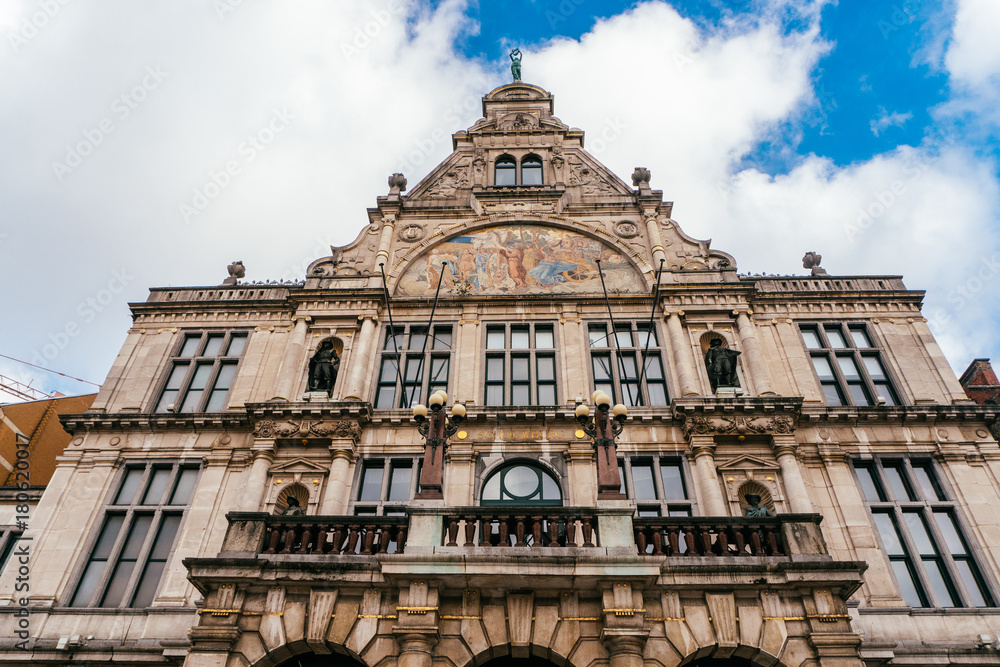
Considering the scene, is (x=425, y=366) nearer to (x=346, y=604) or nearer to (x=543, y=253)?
(x=543, y=253)

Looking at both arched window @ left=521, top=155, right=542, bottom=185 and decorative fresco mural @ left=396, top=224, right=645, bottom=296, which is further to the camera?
arched window @ left=521, top=155, right=542, bottom=185

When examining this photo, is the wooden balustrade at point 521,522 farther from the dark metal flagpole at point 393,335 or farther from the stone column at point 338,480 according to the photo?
the dark metal flagpole at point 393,335

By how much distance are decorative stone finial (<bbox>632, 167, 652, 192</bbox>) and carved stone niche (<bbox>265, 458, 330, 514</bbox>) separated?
16858 millimetres

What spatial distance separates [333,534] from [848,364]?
1762 cm

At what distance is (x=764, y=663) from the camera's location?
14.1 meters

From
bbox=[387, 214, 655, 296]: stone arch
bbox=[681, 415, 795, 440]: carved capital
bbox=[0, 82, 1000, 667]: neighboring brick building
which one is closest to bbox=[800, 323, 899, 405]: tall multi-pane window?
bbox=[0, 82, 1000, 667]: neighboring brick building

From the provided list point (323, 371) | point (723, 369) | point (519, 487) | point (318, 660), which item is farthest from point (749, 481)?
point (323, 371)

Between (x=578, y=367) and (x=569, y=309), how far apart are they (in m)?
2.61

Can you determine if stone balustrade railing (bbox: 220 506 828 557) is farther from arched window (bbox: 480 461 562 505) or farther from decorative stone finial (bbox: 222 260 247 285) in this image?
decorative stone finial (bbox: 222 260 247 285)

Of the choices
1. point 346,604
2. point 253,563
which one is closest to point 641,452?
point 346,604

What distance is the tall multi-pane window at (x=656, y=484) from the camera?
19.4 metres

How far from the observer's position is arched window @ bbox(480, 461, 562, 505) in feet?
64.1

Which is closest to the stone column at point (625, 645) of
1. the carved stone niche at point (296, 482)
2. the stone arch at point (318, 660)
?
the stone arch at point (318, 660)

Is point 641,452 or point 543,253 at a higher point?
point 543,253
